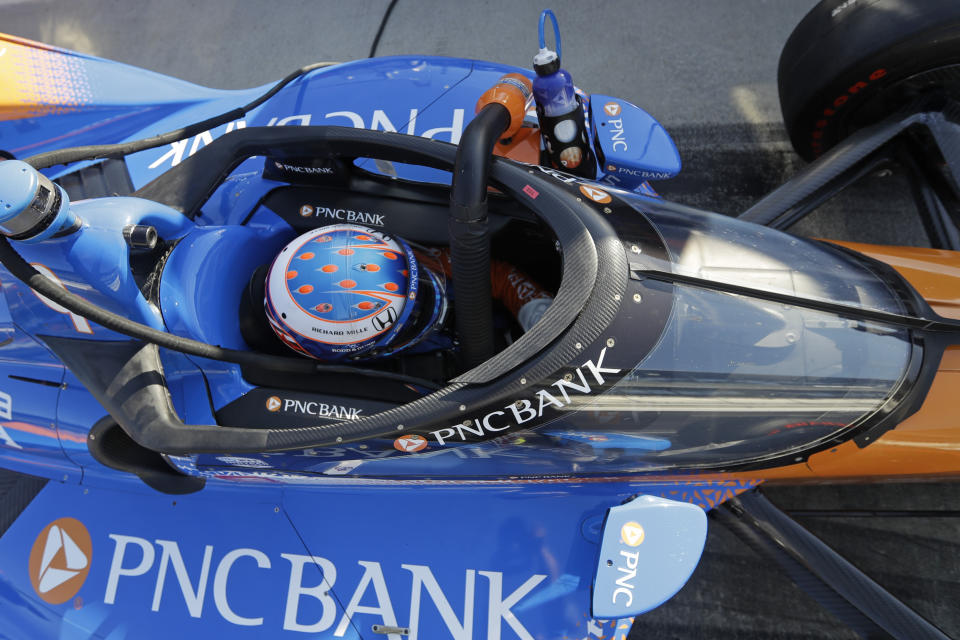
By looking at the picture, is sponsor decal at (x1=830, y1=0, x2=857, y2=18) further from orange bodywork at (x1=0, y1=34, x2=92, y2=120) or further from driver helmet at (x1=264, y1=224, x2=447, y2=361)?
orange bodywork at (x1=0, y1=34, x2=92, y2=120)

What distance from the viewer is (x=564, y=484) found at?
1.75m

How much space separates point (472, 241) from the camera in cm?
139

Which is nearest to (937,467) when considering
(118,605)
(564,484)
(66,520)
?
(564,484)

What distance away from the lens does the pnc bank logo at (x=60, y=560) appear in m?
1.84

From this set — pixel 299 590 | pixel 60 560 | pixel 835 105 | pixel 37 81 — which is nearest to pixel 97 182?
pixel 37 81

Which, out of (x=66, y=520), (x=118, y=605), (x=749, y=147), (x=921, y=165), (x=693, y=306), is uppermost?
(x=749, y=147)

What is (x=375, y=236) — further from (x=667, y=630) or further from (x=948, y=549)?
(x=948, y=549)

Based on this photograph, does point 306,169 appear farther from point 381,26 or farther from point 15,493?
point 381,26

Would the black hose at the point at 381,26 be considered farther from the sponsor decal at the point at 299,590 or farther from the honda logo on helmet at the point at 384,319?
the sponsor decal at the point at 299,590

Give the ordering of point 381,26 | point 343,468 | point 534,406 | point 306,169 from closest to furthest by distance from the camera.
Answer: point 534,406, point 343,468, point 306,169, point 381,26

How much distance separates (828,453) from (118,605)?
6.39ft

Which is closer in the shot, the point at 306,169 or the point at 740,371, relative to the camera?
the point at 740,371

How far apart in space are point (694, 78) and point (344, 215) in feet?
6.58

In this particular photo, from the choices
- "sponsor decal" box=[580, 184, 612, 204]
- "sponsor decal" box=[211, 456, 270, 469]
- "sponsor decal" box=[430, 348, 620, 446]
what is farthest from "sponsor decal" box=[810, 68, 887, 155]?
"sponsor decal" box=[211, 456, 270, 469]
